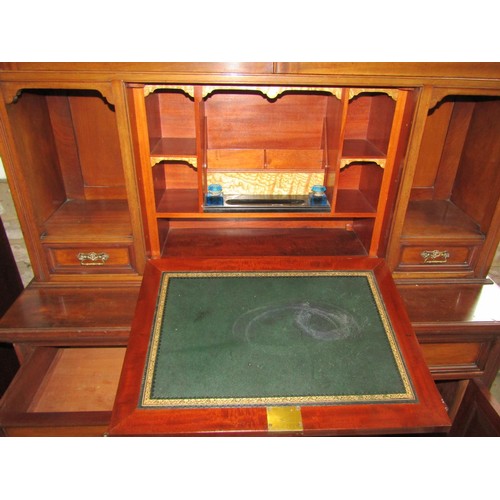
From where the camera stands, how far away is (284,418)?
0.97 m

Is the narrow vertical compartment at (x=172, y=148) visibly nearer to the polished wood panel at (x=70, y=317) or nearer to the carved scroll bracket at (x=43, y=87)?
the carved scroll bracket at (x=43, y=87)

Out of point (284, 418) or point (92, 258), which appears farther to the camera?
point (92, 258)

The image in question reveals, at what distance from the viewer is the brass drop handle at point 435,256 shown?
63.8 inches

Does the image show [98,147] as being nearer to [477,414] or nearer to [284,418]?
[284,418]

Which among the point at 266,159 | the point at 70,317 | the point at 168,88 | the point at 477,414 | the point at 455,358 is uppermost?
the point at 168,88

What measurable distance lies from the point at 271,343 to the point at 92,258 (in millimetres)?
869

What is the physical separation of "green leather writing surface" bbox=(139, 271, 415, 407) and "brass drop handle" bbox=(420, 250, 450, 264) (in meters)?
0.34

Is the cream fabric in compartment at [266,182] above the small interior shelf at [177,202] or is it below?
above

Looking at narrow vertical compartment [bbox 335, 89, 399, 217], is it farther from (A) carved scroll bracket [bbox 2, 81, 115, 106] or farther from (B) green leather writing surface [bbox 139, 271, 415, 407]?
(A) carved scroll bracket [bbox 2, 81, 115, 106]

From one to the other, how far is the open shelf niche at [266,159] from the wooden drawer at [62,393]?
0.68 meters

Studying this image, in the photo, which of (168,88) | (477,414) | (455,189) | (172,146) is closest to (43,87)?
(168,88)

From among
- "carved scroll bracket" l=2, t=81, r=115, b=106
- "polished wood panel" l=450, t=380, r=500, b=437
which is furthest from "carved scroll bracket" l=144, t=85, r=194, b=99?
"polished wood panel" l=450, t=380, r=500, b=437

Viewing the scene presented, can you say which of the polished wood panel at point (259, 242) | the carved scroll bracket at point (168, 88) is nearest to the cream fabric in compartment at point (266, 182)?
the polished wood panel at point (259, 242)

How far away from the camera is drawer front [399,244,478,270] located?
1615 millimetres
